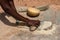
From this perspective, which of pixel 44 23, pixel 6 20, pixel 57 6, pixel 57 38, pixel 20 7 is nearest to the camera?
pixel 57 38

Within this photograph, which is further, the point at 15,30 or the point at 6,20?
the point at 6,20

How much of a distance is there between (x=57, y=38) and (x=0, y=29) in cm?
50

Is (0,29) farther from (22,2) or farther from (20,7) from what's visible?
(22,2)

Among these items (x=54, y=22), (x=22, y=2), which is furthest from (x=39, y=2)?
(x=54, y=22)

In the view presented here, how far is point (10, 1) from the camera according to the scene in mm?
1877

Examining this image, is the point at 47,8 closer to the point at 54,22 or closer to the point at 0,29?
the point at 54,22

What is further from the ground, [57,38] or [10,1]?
[10,1]

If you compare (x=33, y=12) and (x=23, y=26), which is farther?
(x=33, y=12)

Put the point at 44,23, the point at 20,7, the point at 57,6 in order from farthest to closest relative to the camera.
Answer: the point at 57,6
the point at 20,7
the point at 44,23

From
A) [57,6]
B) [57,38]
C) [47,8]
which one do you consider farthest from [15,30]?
[57,6]

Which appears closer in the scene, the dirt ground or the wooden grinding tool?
the dirt ground

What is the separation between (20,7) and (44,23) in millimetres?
433

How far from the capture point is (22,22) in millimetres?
1944

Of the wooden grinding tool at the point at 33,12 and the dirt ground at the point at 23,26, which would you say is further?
the wooden grinding tool at the point at 33,12
